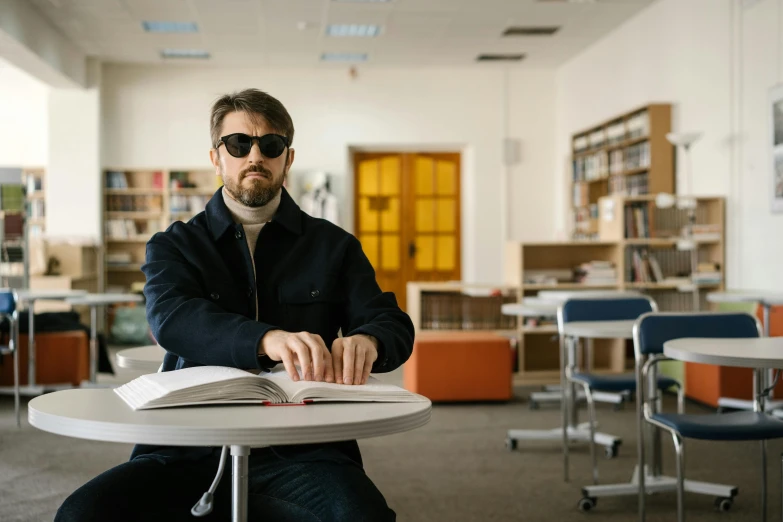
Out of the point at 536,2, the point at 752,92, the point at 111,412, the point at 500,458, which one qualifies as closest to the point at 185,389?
the point at 111,412

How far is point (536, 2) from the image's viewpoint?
26.5ft

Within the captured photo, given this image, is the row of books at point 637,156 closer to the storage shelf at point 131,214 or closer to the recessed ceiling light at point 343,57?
the recessed ceiling light at point 343,57

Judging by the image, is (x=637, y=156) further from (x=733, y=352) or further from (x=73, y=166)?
(x=73, y=166)

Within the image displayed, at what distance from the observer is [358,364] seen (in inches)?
60.0

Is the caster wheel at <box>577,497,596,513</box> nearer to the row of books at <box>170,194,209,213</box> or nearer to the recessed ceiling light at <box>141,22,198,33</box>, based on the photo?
the recessed ceiling light at <box>141,22,198,33</box>

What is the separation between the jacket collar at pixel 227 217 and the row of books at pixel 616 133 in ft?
20.9

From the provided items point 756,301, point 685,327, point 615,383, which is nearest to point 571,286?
point 756,301

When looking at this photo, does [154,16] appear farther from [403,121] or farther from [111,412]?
[111,412]

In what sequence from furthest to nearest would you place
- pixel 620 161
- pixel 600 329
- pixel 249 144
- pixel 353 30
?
pixel 353 30, pixel 620 161, pixel 600 329, pixel 249 144

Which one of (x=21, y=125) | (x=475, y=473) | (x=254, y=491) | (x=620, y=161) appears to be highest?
(x=21, y=125)

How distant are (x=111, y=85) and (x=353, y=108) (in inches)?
123

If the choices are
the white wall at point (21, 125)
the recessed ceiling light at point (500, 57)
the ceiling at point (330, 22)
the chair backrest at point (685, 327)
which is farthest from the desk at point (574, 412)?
the white wall at point (21, 125)

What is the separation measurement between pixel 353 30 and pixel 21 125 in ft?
15.7

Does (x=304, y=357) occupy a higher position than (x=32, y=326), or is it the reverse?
(x=304, y=357)
